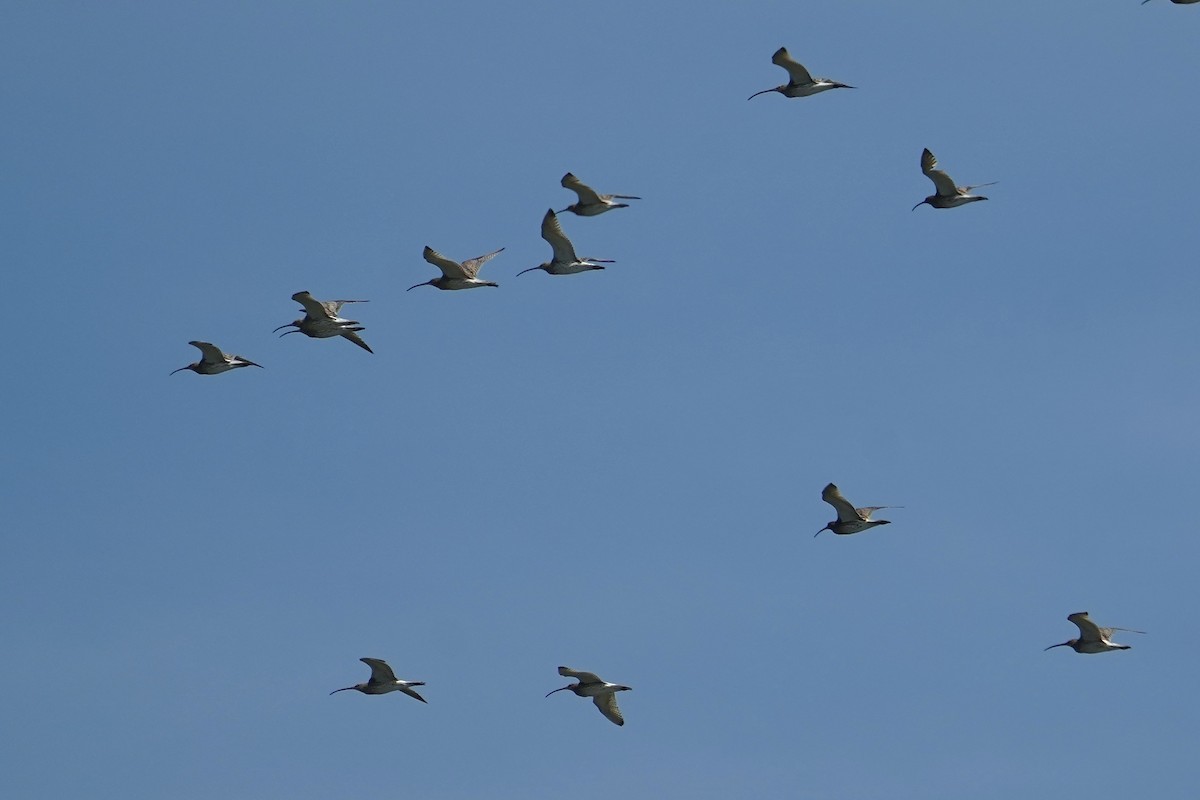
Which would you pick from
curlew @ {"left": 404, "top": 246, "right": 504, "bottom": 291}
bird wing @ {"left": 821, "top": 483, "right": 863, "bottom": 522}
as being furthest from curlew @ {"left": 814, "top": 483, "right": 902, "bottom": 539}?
curlew @ {"left": 404, "top": 246, "right": 504, "bottom": 291}

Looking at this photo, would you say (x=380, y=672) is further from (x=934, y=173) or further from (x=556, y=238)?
(x=934, y=173)

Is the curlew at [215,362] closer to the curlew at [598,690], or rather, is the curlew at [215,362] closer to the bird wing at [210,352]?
the bird wing at [210,352]

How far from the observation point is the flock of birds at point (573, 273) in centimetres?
4544

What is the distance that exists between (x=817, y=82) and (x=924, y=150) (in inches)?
125

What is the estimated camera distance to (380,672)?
156 ft

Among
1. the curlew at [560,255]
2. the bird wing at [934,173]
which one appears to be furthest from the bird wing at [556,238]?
the bird wing at [934,173]

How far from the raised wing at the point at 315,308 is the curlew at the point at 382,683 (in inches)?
329

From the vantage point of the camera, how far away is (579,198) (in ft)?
150

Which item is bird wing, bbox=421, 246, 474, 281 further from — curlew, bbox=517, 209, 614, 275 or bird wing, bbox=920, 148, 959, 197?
bird wing, bbox=920, 148, 959, 197

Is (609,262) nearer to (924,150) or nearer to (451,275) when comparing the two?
(451,275)

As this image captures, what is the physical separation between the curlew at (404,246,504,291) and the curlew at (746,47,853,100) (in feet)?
27.4

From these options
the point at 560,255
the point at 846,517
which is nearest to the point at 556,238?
the point at 560,255

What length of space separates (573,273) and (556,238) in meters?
1.44

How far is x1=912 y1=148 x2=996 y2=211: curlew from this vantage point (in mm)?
47531
